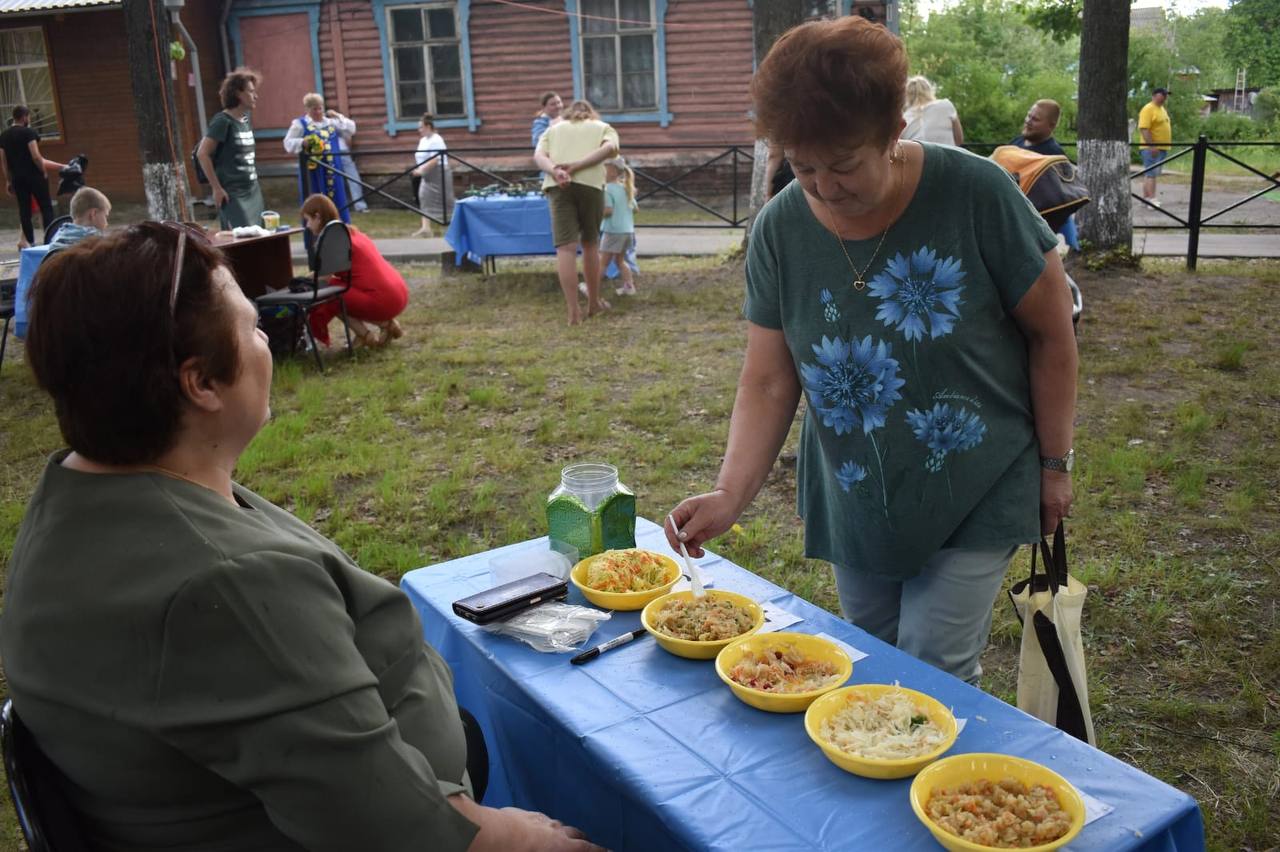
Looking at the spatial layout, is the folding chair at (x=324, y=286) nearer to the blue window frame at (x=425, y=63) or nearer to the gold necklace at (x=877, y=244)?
the gold necklace at (x=877, y=244)

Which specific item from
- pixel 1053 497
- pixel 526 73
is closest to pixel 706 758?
pixel 1053 497

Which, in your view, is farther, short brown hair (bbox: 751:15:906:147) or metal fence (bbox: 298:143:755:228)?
metal fence (bbox: 298:143:755:228)

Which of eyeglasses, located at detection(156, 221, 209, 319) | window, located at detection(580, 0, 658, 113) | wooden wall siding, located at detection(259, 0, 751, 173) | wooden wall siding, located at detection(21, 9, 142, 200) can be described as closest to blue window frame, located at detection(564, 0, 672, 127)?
window, located at detection(580, 0, 658, 113)

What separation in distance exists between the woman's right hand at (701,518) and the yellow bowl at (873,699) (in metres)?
0.54

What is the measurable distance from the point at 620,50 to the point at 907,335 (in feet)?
51.6

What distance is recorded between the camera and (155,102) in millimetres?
9336

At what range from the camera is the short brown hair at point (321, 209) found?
7340mm

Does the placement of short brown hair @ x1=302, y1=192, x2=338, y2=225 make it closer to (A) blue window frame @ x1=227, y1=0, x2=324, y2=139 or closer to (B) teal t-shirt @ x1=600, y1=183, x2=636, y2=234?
(B) teal t-shirt @ x1=600, y1=183, x2=636, y2=234

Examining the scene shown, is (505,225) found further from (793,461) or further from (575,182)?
(793,461)

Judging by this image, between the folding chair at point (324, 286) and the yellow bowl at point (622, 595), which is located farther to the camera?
the folding chair at point (324, 286)

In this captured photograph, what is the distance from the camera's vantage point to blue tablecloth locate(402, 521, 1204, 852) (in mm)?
1417

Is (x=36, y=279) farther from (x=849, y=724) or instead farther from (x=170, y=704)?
(x=849, y=724)

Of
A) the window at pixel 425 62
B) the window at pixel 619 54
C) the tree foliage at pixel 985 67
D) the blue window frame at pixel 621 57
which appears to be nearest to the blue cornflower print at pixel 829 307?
the tree foliage at pixel 985 67

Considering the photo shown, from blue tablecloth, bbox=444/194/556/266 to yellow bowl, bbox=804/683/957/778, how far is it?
8363 mm
